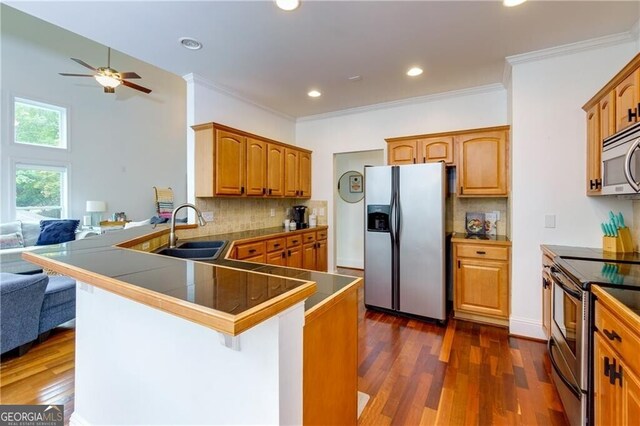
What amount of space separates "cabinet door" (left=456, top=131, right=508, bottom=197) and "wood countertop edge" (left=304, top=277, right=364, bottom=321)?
2500 mm

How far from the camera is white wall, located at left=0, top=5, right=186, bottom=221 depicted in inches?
211

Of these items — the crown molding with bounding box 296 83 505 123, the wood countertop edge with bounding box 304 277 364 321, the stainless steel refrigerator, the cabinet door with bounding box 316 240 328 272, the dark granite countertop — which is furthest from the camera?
the cabinet door with bounding box 316 240 328 272

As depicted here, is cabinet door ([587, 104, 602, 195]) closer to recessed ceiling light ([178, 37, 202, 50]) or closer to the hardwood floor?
the hardwood floor

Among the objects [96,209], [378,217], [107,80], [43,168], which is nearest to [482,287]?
[378,217]

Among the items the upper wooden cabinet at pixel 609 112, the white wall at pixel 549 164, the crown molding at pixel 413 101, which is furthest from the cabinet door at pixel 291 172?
the upper wooden cabinet at pixel 609 112

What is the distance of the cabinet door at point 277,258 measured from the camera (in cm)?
353

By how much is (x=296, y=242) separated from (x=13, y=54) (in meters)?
6.54

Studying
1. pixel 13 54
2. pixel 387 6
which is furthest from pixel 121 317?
pixel 13 54

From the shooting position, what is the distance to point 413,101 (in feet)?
12.9

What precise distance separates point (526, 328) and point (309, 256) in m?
2.66

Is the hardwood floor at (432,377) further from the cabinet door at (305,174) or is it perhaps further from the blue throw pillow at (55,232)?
the blue throw pillow at (55,232)

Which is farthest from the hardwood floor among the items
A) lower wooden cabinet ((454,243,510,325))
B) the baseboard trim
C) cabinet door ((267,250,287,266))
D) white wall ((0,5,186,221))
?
white wall ((0,5,186,221))

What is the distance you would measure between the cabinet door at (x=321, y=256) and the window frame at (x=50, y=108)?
5.83m

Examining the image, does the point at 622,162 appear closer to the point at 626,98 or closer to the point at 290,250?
the point at 626,98
